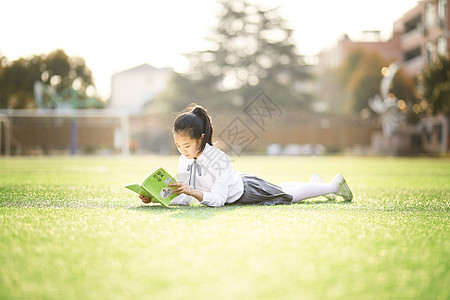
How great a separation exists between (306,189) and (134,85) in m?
54.3

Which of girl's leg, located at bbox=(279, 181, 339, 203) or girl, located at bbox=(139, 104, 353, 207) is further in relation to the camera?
girl's leg, located at bbox=(279, 181, 339, 203)

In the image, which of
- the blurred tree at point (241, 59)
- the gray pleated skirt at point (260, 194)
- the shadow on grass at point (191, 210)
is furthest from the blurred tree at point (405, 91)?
the shadow on grass at point (191, 210)

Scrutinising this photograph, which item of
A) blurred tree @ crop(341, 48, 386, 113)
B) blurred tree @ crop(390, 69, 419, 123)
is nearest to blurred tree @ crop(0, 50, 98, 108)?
blurred tree @ crop(341, 48, 386, 113)

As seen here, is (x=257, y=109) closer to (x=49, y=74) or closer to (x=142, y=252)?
(x=49, y=74)

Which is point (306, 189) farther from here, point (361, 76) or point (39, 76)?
point (361, 76)

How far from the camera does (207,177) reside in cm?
342

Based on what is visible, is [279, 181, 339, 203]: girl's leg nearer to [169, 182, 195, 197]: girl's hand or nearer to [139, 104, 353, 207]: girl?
[139, 104, 353, 207]: girl

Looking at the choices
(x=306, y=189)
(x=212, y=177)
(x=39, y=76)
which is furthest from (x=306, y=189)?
(x=39, y=76)

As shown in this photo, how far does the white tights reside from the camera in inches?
151

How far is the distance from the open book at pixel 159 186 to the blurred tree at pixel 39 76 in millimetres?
27524

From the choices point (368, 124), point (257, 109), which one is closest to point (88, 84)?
point (257, 109)

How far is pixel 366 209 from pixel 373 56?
35203 mm

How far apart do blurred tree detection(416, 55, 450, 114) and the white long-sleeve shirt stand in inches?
741

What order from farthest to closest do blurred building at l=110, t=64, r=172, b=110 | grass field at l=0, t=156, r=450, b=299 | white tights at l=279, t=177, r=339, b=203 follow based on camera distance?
1. blurred building at l=110, t=64, r=172, b=110
2. white tights at l=279, t=177, r=339, b=203
3. grass field at l=0, t=156, r=450, b=299
